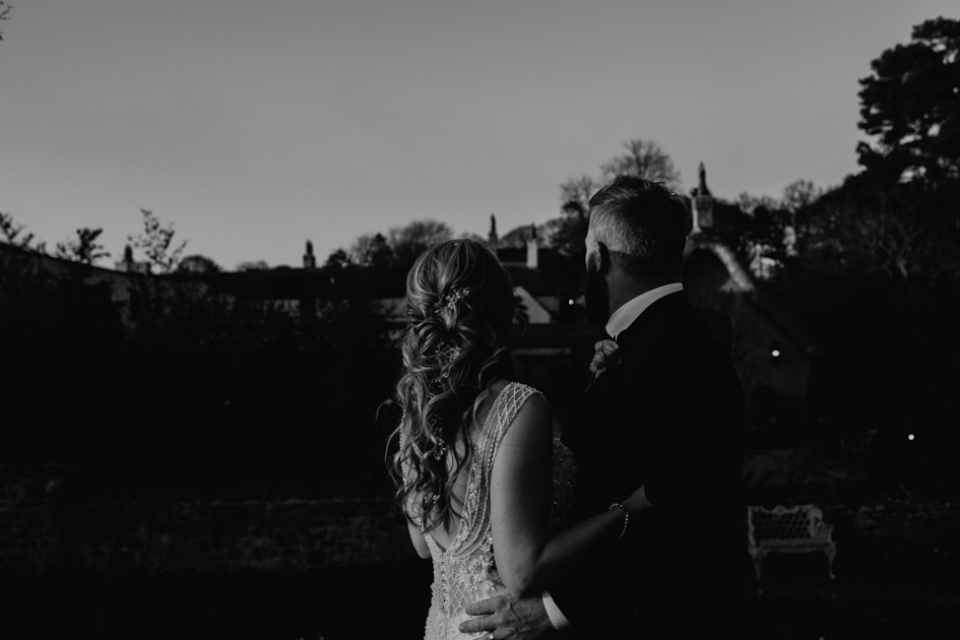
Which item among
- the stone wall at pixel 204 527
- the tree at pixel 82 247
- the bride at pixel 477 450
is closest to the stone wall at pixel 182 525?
the stone wall at pixel 204 527

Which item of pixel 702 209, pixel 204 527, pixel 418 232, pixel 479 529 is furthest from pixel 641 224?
pixel 418 232

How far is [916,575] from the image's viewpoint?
34.4ft

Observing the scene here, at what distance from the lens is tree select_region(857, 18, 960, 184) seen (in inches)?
1223

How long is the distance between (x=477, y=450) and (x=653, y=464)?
520 millimetres

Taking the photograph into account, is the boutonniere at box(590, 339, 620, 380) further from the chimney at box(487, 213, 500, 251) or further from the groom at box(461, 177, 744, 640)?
the chimney at box(487, 213, 500, 251)

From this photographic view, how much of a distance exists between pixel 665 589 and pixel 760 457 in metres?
15.7

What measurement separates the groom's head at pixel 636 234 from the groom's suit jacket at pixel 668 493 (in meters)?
0.18

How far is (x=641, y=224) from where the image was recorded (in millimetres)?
2646

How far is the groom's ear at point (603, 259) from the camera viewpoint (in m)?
2.73

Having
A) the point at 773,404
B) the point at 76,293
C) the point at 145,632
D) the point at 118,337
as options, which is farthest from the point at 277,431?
the point at 773,404

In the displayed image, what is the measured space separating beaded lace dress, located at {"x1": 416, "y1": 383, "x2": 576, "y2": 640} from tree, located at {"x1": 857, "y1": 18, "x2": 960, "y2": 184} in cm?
3281

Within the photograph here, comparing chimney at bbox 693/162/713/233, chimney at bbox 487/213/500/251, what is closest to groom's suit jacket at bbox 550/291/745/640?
chimney at bbox 693/162/713/233

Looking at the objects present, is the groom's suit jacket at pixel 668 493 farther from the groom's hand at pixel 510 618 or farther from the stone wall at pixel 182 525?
the stone wall at pixel 182 525

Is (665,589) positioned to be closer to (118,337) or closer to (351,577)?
(351,577)
